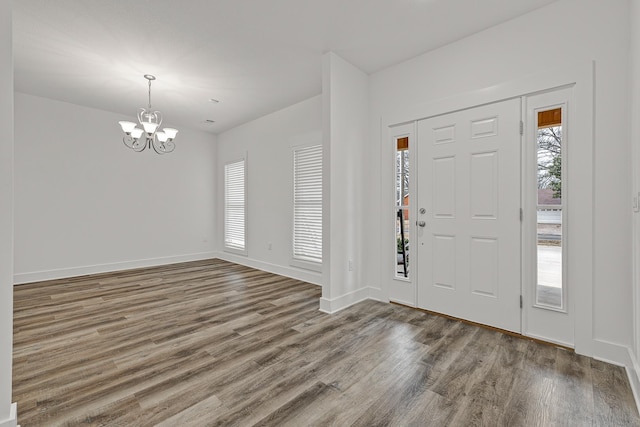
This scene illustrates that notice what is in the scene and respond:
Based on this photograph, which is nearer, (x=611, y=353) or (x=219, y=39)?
(x=611, y=353)

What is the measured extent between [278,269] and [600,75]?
4.51 metres

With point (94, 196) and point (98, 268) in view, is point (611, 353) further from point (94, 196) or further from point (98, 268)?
point (94, 196)

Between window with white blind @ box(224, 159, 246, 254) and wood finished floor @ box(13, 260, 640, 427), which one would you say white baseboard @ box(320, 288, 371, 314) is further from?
window with white blind @ box(224, 159, 246, 254)

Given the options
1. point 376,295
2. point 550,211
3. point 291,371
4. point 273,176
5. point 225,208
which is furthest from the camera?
point 225,208

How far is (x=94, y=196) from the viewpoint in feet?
16.3

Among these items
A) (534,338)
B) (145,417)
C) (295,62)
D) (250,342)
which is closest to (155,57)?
(295,62)

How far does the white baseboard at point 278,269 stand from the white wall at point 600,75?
3.09 meters

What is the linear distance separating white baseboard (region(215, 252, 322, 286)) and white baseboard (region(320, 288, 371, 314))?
2.98ft

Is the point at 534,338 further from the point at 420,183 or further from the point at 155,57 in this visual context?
the point at 155,57

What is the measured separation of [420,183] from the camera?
3.16 m

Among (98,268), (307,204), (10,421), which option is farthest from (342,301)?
(98,268)

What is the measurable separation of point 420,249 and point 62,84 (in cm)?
523

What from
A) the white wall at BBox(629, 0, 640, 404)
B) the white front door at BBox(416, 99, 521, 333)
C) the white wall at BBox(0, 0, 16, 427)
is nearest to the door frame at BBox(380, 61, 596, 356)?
the white wall at BBox(629, 0, 640, 404)

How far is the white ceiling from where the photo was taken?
247 centimetres
